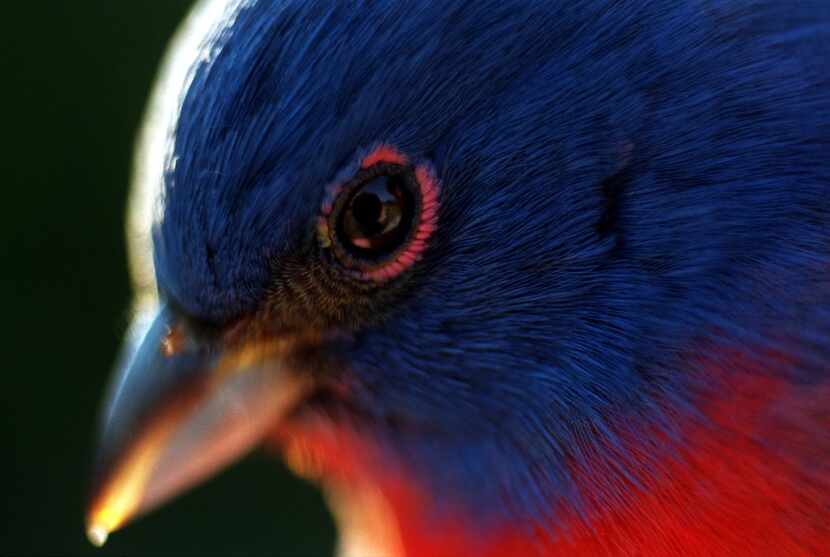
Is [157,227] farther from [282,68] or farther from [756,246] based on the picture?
[756,246]

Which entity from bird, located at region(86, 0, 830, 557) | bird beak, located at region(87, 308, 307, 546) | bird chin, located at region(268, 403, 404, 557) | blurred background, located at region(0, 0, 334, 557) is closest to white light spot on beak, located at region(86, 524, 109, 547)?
→ bird beak, located at region(87, 308, 307, 546)

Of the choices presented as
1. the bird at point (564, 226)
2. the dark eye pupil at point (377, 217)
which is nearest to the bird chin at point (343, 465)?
the bird at point (564, 226)

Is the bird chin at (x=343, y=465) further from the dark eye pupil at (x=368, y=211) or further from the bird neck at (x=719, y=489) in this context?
the dark eye pupil at (x=368, y=211)

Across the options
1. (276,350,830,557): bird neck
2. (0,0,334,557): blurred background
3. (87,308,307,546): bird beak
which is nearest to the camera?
(276,350,830,557): bird neck

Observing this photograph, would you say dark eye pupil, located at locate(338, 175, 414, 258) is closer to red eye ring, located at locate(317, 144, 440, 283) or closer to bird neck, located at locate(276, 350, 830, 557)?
red eye ring, located at locate(317, 144, 440, 283)

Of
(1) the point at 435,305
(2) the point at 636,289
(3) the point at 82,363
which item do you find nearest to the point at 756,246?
(2) the point at 636,289

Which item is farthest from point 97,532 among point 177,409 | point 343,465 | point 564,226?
point 564,226
